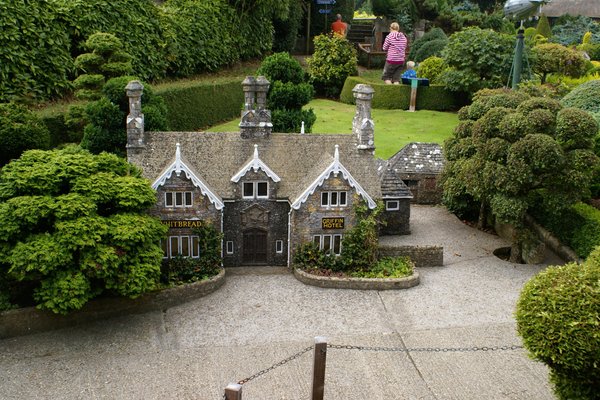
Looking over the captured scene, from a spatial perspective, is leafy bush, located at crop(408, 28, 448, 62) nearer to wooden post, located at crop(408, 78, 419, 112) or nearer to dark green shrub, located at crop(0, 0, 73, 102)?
wooden post, located at crop(408, 78, 419, 112)

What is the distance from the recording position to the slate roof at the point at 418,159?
125 ft

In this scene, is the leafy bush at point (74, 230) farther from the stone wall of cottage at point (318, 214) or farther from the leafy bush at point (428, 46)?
the leafy bush at point (428, 46)

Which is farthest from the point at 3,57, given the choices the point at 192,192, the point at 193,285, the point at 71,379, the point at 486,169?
the point at 486,169

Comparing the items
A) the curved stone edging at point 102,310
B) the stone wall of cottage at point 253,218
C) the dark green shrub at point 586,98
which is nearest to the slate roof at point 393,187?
the stone wall of cottage at point 253,218

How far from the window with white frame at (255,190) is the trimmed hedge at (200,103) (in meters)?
14.4

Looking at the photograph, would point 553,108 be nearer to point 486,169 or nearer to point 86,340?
point 486,169

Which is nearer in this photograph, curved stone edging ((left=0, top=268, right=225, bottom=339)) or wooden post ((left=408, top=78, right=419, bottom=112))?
curved stone edging ((left=0, top=268, right=225, bottom=339))

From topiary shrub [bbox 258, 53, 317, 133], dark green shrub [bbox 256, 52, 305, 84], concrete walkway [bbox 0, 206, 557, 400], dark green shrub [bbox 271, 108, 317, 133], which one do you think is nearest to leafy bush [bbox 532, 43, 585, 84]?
dark green shrub [bbox 256, 52, 305, 84]

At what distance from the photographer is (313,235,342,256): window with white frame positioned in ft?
96.0

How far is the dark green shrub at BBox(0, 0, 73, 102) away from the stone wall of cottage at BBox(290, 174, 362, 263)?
15.7 m

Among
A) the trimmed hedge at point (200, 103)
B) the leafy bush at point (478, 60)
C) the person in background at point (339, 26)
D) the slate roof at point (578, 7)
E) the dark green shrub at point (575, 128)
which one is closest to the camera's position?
the dark green shrub at point (575, 128)

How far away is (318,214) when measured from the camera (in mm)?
28781

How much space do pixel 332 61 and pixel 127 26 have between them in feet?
68.9

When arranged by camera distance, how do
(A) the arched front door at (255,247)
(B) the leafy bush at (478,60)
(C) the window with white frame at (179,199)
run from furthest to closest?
1. (B) the leafy bush at (478,60)
2. (A) the arched front door at (255,247)
3. (C) the window with white frame at (179,199)
